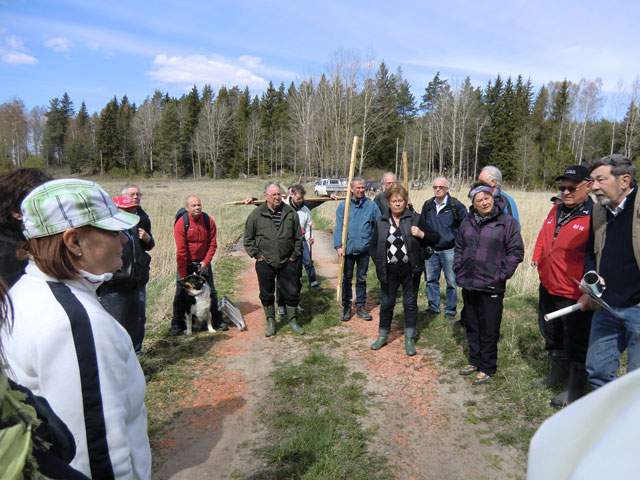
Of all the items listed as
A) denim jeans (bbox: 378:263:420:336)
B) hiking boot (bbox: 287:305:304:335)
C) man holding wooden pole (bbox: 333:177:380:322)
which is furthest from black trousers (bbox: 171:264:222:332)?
denim jeans (bbox: 378:263:420:336)

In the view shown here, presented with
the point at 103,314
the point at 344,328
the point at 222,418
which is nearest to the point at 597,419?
the point at 103,314

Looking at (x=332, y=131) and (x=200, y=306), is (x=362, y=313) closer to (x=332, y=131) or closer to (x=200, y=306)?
(x=200, y=306)

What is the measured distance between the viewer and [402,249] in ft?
16.9

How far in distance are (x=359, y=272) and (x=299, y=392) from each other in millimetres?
2743

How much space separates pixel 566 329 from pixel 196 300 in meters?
4.57

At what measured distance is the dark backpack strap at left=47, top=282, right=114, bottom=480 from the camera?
127 centimetres

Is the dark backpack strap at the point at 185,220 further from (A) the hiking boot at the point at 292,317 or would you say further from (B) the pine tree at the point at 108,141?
(B) the pine tree at the point at 108,141

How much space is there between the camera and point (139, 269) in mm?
4375

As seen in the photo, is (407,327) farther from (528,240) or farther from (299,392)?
(528,240)

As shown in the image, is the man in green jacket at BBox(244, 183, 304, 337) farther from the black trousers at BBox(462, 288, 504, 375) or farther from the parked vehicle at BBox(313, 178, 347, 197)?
the parked vehicle at BBox(313, 178, 347, 197)

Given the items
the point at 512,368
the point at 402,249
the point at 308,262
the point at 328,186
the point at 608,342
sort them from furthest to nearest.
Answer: the point at 328,186 < the point at 308,262 < the point at 402,249 < the point at 512,368 < the point at 608,342

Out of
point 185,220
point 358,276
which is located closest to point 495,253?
point 358,276

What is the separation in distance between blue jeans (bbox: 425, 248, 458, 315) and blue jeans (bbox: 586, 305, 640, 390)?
3007mm

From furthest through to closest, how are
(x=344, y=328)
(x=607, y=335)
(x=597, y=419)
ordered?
(x=344, y=328) → (x=607, y=335) → (x=597, y=419)
